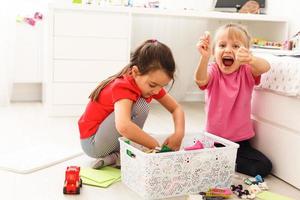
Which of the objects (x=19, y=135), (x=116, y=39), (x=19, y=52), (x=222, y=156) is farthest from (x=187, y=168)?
(x=19, y=52)

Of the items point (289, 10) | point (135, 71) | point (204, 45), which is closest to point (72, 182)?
point (135, 71)

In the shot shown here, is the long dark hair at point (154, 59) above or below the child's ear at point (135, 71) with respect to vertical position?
above

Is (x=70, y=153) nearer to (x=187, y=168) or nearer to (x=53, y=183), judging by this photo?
(x=53, y=183)

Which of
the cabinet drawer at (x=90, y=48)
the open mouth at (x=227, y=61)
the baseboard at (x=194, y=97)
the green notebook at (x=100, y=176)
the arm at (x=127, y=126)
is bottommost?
the baseboard at (x=194, y=97)

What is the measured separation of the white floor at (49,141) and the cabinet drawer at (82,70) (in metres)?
0.25

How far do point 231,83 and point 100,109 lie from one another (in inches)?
21.2

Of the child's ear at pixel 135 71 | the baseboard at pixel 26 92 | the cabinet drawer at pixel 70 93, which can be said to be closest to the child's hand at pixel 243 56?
the child's ear at pixel 135 71

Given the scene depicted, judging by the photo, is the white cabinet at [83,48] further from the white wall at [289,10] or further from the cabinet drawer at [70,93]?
the white wall at [289,10]

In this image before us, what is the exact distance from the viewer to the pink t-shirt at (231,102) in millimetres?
1716

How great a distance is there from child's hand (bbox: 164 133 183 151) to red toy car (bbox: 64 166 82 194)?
0.35 metres

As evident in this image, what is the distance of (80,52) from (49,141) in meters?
0.72

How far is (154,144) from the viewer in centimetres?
148

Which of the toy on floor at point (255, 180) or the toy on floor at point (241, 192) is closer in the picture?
the toy on floor at point (241, 192)

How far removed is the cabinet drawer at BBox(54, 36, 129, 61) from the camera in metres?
2.50
